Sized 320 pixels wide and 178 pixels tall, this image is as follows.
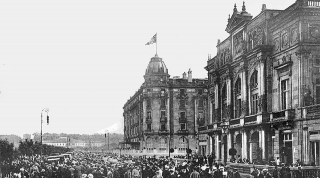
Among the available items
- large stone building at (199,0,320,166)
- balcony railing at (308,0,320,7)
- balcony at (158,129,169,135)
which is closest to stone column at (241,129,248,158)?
large stone building at (199,0,320,166)

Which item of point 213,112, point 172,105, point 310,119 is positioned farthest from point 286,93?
point 172,105

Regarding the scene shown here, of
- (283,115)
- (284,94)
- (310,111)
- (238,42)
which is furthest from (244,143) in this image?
(310,111)

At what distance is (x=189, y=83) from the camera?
111625 mm

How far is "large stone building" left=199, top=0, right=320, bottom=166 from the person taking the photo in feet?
144

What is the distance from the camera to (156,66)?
113438mm

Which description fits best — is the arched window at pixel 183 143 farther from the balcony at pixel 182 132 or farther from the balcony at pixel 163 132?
the balcony at pixel 163 132

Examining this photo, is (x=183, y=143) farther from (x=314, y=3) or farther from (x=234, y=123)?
(x=314, y=3)

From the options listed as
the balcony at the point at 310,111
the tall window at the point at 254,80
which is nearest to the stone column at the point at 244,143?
the tall window at the point at 254,80

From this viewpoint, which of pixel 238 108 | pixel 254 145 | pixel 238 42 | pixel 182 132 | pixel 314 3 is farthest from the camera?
pixel 182 132

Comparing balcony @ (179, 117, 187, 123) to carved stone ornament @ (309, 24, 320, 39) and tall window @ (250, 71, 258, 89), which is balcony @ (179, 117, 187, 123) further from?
carved stone ornament @ (309, 24, 320, 39)

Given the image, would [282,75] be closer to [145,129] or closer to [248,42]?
[248,42]

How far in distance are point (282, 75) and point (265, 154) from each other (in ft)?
26.7

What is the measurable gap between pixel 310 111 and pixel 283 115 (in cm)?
437

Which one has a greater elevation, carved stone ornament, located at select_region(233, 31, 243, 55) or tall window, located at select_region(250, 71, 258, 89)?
carved stone ornament, located at select_region(233, 31, 243, 55)
